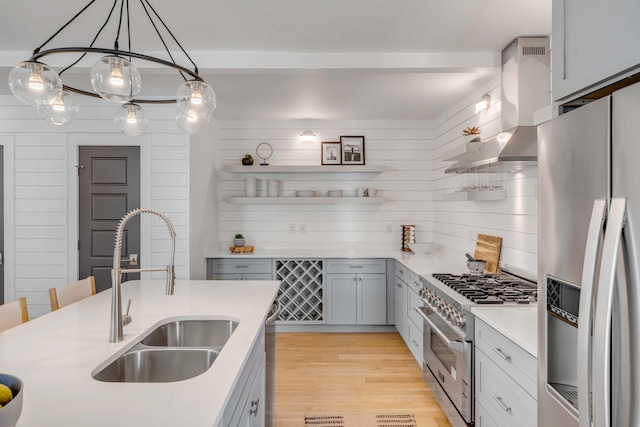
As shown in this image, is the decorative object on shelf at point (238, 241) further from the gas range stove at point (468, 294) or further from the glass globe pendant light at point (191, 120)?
the glass globe pendant light at point (191, 120)

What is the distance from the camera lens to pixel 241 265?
4.49 metres

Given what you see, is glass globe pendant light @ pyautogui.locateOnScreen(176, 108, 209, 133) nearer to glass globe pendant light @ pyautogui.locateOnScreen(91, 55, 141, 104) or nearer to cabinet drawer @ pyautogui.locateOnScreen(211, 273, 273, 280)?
glass globe pendant light @ pyautogui.locateOnScreen(91, 55, 141, 104)

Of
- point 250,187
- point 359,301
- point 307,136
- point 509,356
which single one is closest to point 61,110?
point 509,356

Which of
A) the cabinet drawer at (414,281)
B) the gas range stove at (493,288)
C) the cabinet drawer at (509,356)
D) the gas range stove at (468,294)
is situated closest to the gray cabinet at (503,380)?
the cabinet drawer at (509,356)

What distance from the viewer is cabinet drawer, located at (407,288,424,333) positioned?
342 cm

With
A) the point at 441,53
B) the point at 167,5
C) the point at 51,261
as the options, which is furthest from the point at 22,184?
the point at 441,53

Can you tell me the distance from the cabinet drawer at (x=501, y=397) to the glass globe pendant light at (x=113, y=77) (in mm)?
2060

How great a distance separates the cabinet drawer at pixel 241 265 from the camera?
4477 millimetres

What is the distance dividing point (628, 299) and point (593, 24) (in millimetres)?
728

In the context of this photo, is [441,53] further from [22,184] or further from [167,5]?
[22,184]

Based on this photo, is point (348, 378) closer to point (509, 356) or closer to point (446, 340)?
point (446, 340)

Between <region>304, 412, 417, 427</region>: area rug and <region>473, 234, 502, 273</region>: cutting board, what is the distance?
4.41ft

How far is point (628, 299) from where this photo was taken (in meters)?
0.89

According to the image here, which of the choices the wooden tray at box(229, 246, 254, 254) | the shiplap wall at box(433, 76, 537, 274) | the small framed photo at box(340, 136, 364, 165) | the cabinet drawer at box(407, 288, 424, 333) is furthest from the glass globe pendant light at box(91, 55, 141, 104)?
the small framed photo at box(340, 136, 364, 165)
